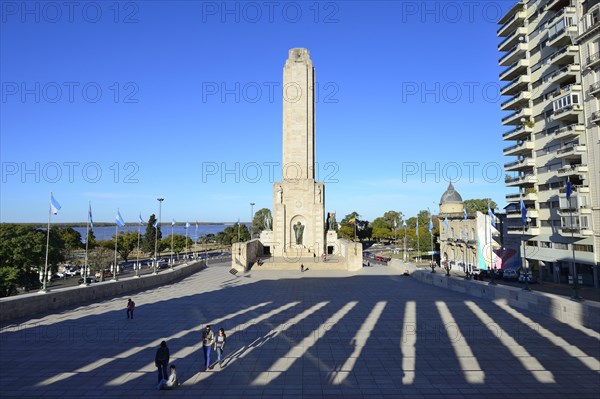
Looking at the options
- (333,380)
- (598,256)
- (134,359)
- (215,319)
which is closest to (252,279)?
(215,319)

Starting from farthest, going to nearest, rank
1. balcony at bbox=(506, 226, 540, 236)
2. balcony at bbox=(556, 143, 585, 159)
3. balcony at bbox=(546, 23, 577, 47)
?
1. balcony at bbox=(506, 226, 540, 236)
2. balcony at bbox=(546, 23, 577, 47)
3. balcony at bbox=(556, 143, 585, 159)

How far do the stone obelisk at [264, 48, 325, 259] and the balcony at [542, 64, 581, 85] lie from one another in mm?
26198

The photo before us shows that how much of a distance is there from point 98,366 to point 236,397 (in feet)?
16.3

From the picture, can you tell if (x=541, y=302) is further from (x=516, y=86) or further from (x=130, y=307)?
(x=516, y=86)

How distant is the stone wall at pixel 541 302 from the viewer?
49.9 feet

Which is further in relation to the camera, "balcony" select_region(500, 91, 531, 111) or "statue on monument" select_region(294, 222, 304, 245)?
"statue on monument" select_region(294, 222, 304, 245)

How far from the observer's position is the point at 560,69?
36.4 meters

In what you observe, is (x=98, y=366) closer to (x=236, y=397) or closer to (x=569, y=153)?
(x=236, y=397)

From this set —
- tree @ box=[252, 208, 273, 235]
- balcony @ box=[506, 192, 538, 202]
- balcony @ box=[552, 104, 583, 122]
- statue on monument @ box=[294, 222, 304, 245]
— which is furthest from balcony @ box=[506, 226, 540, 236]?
tree @ box=[252, 208, 273, 235]

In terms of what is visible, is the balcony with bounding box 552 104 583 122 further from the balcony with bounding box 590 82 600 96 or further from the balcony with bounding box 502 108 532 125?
the balcony with bounding box 502 108 532 125

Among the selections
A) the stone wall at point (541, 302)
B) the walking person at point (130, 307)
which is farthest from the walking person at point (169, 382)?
the stone wall at point (541, 302)

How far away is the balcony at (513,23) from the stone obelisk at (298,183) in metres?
24.1

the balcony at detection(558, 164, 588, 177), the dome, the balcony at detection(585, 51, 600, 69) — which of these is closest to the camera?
the balcony at detection(585, 51, 600, 69)

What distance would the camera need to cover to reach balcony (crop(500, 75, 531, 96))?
4297 cm
